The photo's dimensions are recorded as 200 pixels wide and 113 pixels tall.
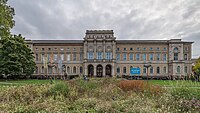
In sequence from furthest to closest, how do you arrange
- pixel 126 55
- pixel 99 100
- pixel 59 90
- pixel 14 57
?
pixel 126 55 → pixel 14 57 → pixel 59 90 → pixel 99 100

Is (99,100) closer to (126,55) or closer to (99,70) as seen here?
(99,70)

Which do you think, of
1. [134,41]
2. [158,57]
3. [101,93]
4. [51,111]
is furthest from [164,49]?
[51,111]

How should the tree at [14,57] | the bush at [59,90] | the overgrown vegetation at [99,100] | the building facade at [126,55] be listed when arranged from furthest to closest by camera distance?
the building facade at [126,55] → the tree at [14,57] → the bush at [59,90] → the overgrown vegetation at [99,100]

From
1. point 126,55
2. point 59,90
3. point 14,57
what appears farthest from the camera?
point 126,55

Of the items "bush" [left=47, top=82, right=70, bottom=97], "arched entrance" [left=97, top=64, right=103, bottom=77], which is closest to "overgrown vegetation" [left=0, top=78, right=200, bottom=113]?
"bush" [left=47, top=82, right=70, bottom=97]

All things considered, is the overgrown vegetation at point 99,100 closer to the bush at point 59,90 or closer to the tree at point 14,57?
the bush at point 59,90

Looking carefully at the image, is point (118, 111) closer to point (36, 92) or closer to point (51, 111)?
point (51, 111)

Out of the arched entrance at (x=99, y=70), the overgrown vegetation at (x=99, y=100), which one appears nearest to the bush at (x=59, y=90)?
the overgrown vegetation at (x=99, y=100)

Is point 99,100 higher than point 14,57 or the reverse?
the reverse

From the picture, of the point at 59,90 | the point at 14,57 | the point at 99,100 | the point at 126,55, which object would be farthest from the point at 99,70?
the point at 99,100

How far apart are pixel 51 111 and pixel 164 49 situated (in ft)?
170

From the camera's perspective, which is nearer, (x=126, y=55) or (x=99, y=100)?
(x=99, y=100)

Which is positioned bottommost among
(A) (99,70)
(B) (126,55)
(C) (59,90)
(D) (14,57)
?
(A) (99,70)

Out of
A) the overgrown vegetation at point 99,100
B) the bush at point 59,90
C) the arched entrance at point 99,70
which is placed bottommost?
the arched entrance at point 99,70
